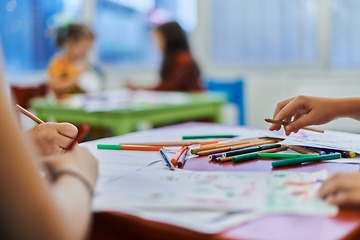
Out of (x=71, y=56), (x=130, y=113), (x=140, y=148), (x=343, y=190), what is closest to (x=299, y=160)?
(x=343, y=190)

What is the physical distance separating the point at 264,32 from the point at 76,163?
10.6 feet

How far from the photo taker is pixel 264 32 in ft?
11.2

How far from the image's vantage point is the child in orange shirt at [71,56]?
102 inches

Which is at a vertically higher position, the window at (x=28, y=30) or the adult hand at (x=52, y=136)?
the window at (x=28, y=30)

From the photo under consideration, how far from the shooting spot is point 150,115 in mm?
1632

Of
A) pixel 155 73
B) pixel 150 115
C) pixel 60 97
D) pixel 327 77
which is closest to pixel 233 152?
pixel 150 115

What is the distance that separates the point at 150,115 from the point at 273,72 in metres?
2.15

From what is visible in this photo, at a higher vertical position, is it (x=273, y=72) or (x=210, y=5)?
(x=210, y=5)

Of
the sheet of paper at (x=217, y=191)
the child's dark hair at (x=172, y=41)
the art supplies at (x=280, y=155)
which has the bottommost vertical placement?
the art supplies at (x=280, y=155)

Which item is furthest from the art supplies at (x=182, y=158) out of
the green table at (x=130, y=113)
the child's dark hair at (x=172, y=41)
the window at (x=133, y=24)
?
the window at (x=133, y=24)

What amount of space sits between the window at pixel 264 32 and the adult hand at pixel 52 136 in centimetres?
305

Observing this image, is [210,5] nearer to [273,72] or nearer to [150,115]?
[273,72]

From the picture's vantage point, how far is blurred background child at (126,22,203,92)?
2734mm

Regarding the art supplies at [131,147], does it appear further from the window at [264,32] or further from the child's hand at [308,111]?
the window at [264,32]
